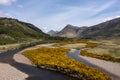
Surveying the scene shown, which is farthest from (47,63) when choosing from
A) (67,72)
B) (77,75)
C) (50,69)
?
(77,75)

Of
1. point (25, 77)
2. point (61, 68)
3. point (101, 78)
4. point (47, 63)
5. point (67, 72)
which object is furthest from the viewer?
point (47, 63)

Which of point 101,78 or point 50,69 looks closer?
point 101,78

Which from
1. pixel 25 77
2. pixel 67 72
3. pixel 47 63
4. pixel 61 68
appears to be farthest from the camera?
pixel 47 63

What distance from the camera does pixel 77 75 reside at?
152 feet

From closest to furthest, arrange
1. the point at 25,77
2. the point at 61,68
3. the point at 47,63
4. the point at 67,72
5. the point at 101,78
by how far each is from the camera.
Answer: the point at 101,78, the point at 25,77, the point at 67,72, the point at 61,68, the point at 47,63

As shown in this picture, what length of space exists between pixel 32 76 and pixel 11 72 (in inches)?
259

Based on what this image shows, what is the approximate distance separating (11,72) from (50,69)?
9.29 m

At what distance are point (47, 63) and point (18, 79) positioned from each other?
629 inches

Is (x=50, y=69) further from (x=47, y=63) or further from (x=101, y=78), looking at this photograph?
(x=101, y=78)

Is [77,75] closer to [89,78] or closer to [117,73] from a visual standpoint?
[89,78]

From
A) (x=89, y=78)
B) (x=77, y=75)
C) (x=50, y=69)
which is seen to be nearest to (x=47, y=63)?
(x=50, y=69)

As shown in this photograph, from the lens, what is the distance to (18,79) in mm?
44281

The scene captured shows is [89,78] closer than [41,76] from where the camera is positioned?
Yes

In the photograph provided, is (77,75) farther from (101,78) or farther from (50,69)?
(50,69)
